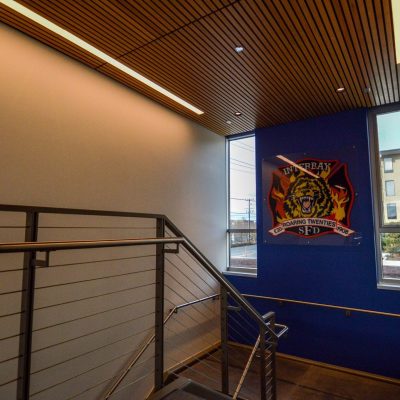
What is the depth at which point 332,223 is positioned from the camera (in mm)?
3953

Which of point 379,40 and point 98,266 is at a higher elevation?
point 379,40

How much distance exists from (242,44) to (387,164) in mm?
2517

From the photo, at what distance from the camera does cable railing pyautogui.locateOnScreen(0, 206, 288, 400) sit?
1892 mm

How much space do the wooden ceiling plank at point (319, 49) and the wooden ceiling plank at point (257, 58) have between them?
303 mm

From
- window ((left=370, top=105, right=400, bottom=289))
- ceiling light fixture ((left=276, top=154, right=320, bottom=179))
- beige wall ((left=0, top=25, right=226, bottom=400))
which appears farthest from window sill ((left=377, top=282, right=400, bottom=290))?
beige wall ((left=0, top=25, right=226, bottom=400))

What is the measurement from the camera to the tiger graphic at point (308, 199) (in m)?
4.04

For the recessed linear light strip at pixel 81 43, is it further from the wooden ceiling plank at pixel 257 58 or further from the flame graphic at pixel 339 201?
the flame graphic at pixel 339 201

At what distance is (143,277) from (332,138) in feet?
10.2

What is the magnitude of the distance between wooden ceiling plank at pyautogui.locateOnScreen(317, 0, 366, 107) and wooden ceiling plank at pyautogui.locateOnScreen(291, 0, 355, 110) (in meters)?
0.07

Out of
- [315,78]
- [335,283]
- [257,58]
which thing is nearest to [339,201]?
[335,283]

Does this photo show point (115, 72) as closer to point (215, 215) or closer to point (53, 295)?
point (53, 295)

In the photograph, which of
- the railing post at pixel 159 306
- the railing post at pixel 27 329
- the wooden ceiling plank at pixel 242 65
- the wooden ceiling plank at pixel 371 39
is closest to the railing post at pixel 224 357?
the railing post at pixel 159 306

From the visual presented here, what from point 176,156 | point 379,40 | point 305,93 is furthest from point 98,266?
point 379,40

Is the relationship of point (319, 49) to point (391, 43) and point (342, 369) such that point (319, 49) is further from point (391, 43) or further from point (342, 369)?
point (342, 369)
